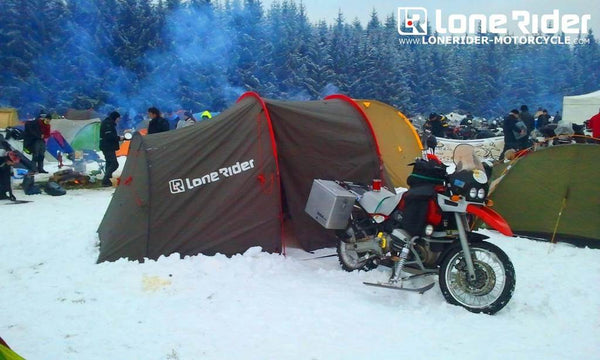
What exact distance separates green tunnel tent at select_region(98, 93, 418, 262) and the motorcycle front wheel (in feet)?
7.24

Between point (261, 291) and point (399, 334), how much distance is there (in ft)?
5.03

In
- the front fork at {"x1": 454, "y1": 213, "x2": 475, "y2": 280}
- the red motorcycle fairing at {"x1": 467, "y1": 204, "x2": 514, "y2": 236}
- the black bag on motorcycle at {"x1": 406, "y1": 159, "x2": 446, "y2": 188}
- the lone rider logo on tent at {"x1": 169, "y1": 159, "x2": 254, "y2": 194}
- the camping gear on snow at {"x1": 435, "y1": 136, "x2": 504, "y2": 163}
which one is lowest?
the camping gear on snow at {"x1": 435, "y1": 136, "x2": 504, "y2": 163}

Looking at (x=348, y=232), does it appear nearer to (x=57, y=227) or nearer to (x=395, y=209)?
(x=395, y=209)

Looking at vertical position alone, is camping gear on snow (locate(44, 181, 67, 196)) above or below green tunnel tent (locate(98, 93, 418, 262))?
below

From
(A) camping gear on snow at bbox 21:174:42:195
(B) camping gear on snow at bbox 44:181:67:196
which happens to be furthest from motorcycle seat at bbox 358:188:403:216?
(A) camping gear on snow at bbox 21:174:42:195

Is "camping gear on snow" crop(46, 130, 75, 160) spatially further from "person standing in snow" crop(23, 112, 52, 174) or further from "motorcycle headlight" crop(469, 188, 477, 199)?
"motorcycle headlight" crop(469, 188, 477, 199)

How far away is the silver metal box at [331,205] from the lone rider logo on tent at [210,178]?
87 cm

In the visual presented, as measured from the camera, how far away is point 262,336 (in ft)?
14.5

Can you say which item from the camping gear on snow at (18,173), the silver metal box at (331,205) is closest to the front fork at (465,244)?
the silver metal box at (331,205)

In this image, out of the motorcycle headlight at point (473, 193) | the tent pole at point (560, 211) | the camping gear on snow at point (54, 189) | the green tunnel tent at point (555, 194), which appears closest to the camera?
the motorcycle headlight at point (473, 193)

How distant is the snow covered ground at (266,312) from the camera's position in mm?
4223

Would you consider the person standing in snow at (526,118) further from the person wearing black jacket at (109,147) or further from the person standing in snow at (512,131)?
the person wearing black jacket at (109,147)

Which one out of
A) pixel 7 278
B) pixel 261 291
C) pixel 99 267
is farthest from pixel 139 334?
pixel 7 278

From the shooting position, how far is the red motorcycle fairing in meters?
4.89
